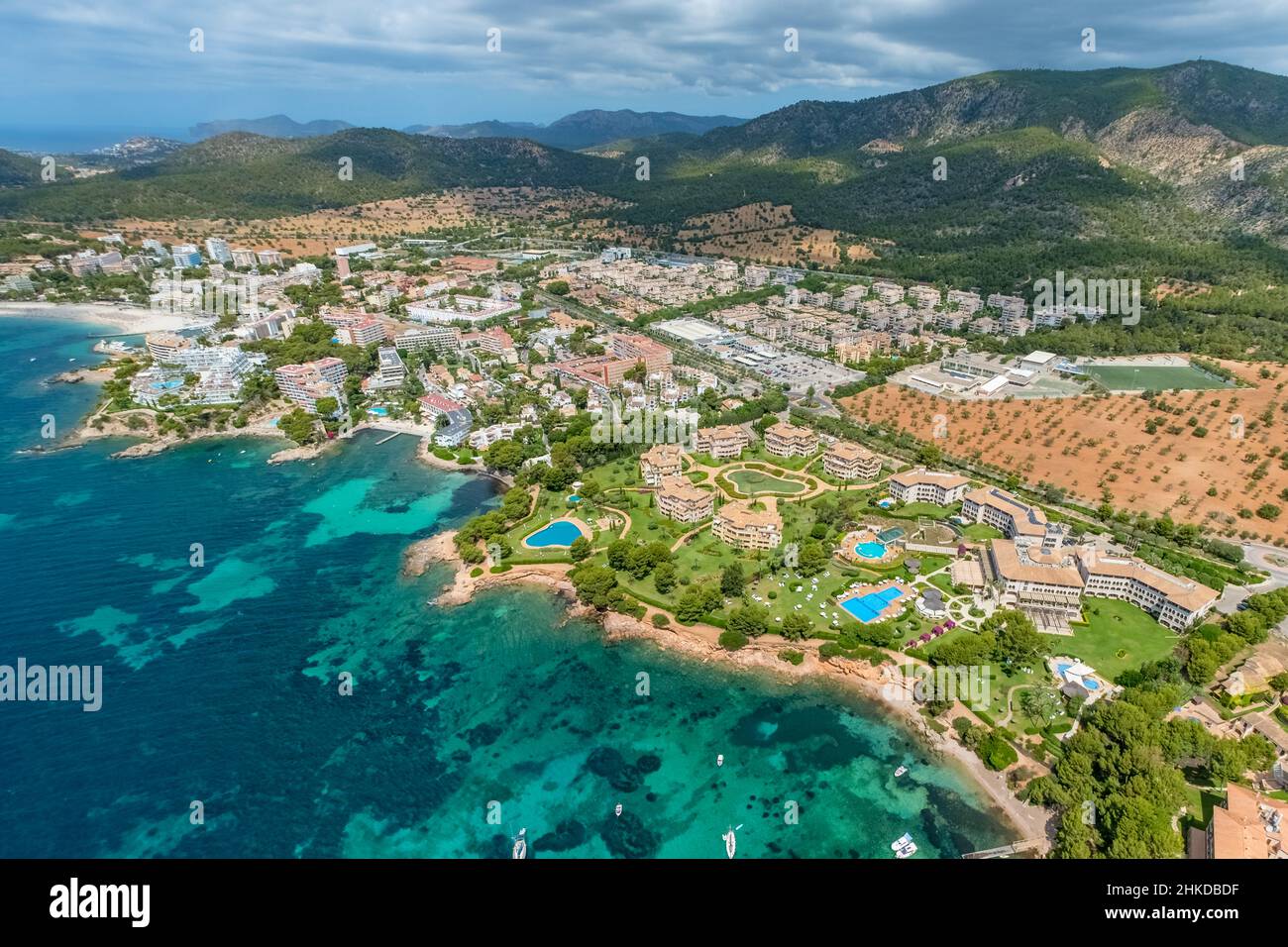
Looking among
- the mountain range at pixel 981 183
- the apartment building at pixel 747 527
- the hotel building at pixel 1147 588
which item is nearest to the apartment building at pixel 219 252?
the mountain range at pixel 981 183

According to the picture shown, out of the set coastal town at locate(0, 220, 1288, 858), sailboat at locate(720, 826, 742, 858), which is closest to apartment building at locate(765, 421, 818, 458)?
coastal town at locate(0, 220, 1288, 858)

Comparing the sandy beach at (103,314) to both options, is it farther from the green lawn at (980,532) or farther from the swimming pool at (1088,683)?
the swimming pool at (1088,683)

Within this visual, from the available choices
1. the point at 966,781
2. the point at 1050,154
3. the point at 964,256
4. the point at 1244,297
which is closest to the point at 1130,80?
the point at 1050,154

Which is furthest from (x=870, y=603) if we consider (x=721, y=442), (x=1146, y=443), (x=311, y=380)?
(x=311, y=380)

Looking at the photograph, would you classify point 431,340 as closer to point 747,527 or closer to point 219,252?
point 747,527

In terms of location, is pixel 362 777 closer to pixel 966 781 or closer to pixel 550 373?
pixel 966 781

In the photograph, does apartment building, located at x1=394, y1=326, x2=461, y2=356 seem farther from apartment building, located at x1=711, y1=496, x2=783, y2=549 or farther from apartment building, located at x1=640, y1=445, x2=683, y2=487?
apartment building, located at x1=711, y1=496, x2=783, y2=549

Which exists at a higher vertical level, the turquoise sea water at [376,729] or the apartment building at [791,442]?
the apartment building at [791,442]
